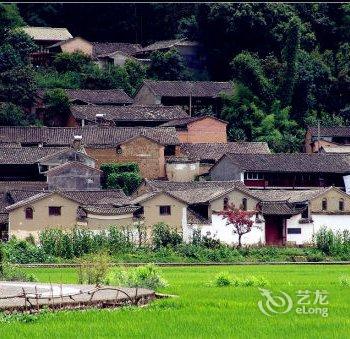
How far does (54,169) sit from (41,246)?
339 inches

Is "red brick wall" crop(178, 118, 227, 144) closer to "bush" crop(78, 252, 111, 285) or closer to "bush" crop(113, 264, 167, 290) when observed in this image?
"bush" crop(78, 252, 111, 285)

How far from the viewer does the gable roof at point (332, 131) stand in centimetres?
6281

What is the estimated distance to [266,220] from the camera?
52.3 m

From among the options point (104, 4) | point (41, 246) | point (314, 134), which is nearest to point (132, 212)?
point (41, 246)

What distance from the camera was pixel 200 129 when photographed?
62.1 metres

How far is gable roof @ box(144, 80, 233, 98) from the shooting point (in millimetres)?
65750

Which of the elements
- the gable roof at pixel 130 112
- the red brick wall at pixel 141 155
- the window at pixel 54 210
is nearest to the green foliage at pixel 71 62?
the gable roof at pixel 130 112

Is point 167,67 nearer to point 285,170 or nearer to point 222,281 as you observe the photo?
point 285,170

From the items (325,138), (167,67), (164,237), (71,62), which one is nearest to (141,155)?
(325,138)

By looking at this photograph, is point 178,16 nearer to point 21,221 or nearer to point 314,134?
point 314,134

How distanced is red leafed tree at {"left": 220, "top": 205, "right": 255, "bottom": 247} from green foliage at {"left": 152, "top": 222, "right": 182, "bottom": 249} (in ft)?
7.79

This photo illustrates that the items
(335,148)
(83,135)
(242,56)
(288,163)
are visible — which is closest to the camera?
(288,163)

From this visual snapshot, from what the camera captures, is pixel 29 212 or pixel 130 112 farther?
pixel 130 112

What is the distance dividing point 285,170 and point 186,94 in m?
11.1
